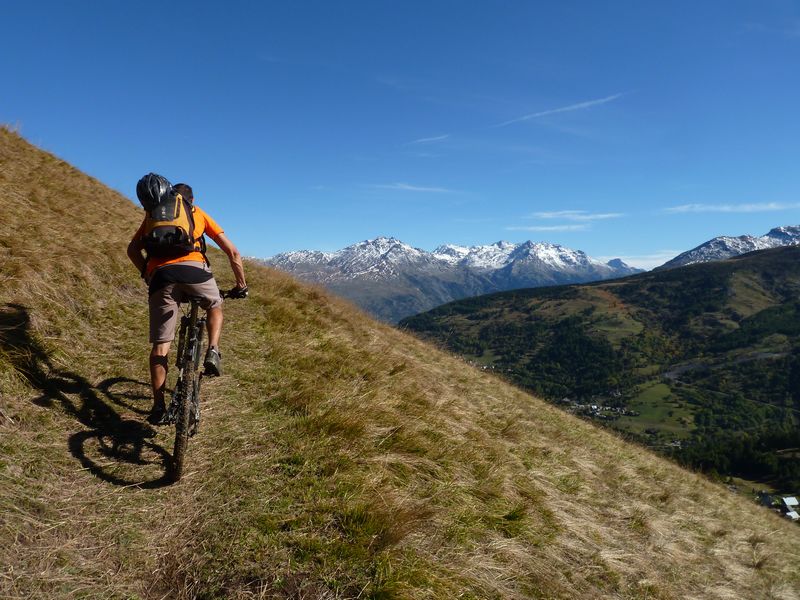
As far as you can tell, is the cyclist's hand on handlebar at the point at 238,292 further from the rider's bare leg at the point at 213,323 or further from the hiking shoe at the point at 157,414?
the hiking shoe at the point at 157,414

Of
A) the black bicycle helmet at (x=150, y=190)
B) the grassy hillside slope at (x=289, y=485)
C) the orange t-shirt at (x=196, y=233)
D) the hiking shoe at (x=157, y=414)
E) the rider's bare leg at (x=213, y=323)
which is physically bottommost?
the grassy hillside slope at (x=289, y=485)

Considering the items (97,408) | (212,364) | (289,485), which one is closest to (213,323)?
(212,364)

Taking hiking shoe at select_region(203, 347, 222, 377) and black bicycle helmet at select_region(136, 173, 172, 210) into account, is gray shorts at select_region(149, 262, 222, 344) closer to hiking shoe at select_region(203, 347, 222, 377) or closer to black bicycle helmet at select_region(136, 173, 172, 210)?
hiking shoe at select_region(203, 347, 222, 377)

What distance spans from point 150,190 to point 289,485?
4.11 meters

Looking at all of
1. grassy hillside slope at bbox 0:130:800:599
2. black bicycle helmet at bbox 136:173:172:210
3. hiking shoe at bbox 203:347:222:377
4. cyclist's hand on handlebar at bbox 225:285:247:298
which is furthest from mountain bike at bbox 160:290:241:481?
black bicycle helmet at bbox 136:173:172:210

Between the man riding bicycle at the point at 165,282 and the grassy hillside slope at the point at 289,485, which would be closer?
the grassy hillside slope at the point at 289,485

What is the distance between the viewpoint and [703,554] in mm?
7832

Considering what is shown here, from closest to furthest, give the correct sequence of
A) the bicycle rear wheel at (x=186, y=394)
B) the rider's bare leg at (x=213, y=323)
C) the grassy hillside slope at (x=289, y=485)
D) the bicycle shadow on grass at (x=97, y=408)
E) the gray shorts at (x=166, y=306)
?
the grassy hillside slope at (x=289, y=485) → the bicycle rear wheel at (x=186, y=394) → the bicycle shadow on grass at (x=97, y=408) → the gray shorts at (x=166, y=306) → the rider's bare leg at (x=213, y=323)

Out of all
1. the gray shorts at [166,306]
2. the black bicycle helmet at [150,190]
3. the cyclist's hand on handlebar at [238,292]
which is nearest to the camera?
the black bicycle helmet at [150,190]

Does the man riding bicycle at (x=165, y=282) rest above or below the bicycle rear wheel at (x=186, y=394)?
above

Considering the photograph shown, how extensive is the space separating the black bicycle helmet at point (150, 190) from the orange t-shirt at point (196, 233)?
324 mm

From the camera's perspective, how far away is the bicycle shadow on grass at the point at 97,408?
5.29 m

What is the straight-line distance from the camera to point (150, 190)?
18.1ft

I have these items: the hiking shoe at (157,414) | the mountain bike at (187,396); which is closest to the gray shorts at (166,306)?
the mountain bike at (187,396)
